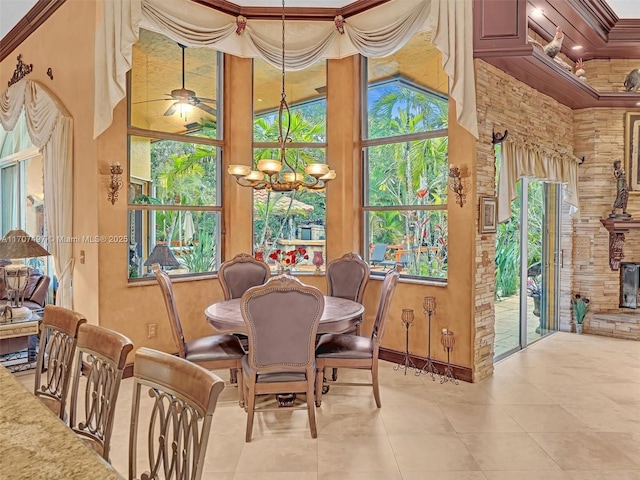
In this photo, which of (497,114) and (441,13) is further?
(497,114)

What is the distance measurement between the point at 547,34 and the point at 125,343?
5.32 m

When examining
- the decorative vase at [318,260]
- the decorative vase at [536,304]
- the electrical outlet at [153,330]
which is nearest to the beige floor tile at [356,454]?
the electrical outlet at [153,330]

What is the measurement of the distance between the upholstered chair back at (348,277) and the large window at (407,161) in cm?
61

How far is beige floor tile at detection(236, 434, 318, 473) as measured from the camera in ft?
8.23

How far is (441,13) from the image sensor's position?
3.81 meters

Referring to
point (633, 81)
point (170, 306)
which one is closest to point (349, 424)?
point (170, 306)

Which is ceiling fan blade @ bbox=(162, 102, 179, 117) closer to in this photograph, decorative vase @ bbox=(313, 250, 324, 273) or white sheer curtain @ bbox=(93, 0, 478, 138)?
white sheer curtain @ bbox=(93, 0, 478, 138)

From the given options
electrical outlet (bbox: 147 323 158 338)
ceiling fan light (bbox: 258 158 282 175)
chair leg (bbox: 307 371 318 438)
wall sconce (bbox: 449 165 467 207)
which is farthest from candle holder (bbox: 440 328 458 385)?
electrical outlet (bbox: 147 323 158 338)

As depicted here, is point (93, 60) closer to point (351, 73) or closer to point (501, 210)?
point (351, 73)

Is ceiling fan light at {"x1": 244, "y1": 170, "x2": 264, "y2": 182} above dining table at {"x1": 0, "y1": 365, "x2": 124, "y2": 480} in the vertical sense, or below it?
above

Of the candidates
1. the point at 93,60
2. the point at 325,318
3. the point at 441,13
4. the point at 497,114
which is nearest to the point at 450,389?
the point at 325,318

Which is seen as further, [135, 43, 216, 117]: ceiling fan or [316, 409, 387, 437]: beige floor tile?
[135, 43, 216, 117]: ceiling fan

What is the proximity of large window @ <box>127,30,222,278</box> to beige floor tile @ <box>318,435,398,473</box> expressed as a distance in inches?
97.4

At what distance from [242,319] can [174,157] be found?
7.15 ft
